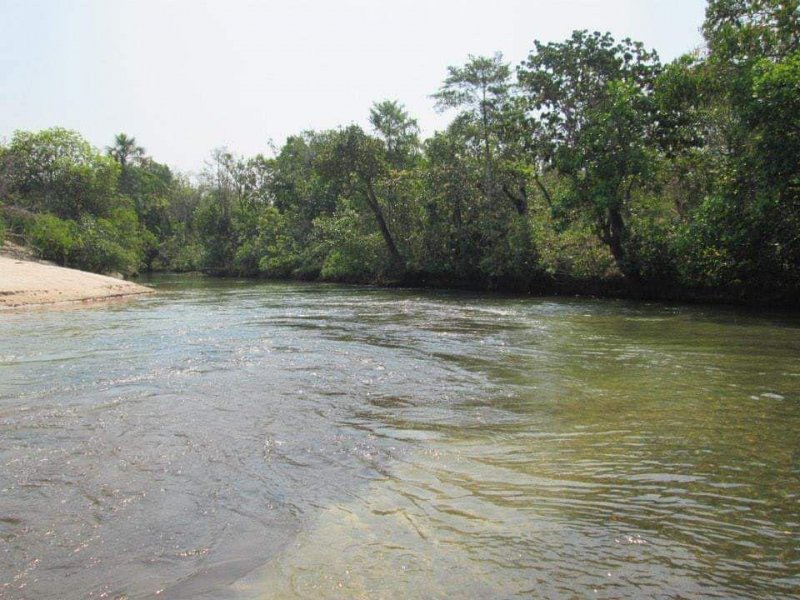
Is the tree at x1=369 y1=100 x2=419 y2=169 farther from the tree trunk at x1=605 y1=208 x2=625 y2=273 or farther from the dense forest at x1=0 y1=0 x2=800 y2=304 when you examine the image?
the tree trunk at x1=605 y1=208 x2=625 y2=273

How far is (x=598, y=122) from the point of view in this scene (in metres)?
21.6

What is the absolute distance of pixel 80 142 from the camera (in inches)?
1662

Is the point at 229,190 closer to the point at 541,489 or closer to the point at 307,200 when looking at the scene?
the point at 307,200

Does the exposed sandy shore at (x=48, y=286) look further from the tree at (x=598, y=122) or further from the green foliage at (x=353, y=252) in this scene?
the tree at (x=598, y=122)

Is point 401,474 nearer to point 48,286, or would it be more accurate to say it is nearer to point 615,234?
point 615,234

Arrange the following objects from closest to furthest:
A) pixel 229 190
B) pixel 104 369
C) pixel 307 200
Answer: pixel 104 369 < pixel 307 200 < pixel 229 190

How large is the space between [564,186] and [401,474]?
21.0 meters

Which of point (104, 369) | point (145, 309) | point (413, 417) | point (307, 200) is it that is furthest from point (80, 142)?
point (413, 417)

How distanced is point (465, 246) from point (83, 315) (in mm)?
20009

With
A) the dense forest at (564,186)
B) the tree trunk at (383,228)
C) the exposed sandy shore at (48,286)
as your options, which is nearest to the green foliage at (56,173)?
the dense forest at (564,186)

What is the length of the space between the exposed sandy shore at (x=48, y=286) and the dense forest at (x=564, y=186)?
9.27 meters

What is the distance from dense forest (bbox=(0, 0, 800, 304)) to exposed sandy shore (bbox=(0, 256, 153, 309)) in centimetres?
927

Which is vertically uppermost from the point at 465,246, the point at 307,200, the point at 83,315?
the point at 307,200

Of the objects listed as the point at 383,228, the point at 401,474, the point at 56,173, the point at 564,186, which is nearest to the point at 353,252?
the point at 383,228
